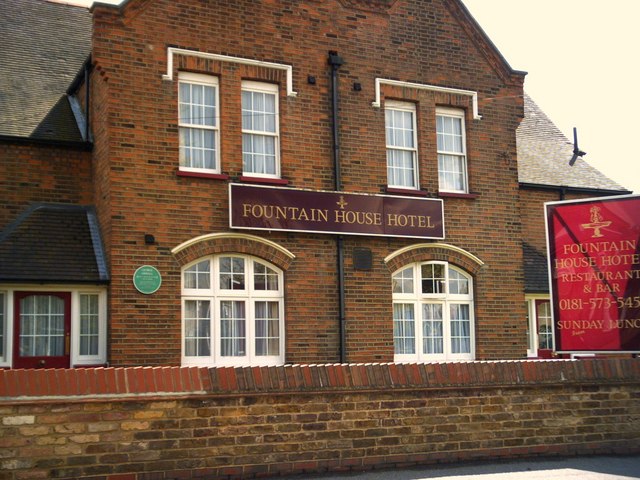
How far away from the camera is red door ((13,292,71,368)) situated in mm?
14477

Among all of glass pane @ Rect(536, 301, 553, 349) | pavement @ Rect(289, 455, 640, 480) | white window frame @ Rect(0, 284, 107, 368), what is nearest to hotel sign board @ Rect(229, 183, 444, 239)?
white window frame @ Rect(0, 284, 107, 368)

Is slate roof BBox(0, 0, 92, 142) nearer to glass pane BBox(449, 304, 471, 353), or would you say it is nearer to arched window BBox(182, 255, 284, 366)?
arched window BBox(182, 255, 284, 366)

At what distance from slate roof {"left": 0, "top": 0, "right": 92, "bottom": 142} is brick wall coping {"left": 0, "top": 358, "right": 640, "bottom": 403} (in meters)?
8.57

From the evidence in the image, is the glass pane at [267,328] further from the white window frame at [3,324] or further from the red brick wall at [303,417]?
the red brick wall at [303,417]

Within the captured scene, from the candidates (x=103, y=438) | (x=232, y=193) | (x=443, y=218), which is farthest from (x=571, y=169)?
(x=103, y=438)

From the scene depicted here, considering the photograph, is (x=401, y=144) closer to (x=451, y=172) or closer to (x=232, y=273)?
(x=451, y=172)

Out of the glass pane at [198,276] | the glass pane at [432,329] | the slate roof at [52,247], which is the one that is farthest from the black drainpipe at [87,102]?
the glass pane at [432,329]

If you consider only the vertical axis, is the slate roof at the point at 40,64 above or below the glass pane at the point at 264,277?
above

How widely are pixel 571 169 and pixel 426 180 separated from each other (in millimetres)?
6911

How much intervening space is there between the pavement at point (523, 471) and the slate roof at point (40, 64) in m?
9.64

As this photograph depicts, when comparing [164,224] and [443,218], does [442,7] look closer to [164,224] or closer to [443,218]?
[443,218]

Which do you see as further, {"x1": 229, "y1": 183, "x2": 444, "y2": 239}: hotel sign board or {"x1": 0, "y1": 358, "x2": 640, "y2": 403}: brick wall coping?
{"x1": 229, "y1": 183, "x2": 444, "y2": 239}: hotel sign board

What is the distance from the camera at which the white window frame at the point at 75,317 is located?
14375 mm

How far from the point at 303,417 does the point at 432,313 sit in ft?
28.5
